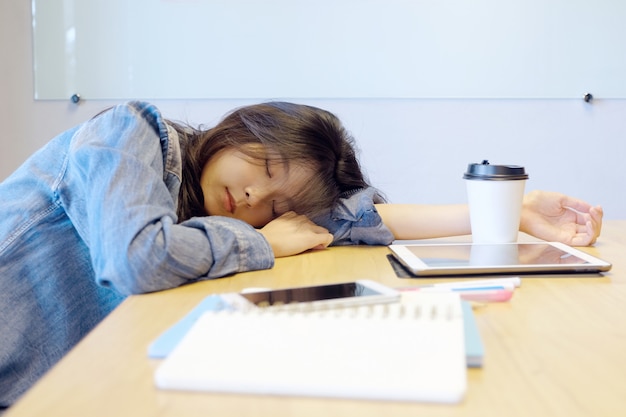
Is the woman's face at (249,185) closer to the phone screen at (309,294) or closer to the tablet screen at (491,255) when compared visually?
the tablet screen at (491,255)

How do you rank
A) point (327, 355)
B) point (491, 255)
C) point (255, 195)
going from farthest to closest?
point (255, 195) → point (491, 255) → point (327, 355)

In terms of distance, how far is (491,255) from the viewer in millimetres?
809

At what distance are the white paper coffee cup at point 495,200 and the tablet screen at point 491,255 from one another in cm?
3

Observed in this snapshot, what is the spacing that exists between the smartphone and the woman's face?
1.38 ft

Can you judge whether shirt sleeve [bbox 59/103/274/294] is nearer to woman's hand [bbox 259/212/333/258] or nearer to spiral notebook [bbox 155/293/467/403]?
woman's hand [bbox 259/212/333/258]

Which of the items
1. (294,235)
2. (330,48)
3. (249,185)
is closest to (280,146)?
(249,185)

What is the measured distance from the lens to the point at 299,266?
0.80 m

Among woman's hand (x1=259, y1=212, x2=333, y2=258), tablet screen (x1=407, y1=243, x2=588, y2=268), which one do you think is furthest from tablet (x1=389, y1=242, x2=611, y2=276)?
woman's hand (x1=259, y1=212, x2=333, y2=258)

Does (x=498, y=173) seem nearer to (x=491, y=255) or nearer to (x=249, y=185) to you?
(x=491, y=255)

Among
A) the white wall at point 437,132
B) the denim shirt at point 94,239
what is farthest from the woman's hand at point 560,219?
the white wall at point 437,132

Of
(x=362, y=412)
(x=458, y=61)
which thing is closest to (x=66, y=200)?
(x=362, y=412)

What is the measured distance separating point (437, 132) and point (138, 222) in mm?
1661

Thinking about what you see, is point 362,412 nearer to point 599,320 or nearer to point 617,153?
point 599,320

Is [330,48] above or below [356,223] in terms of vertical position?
above
